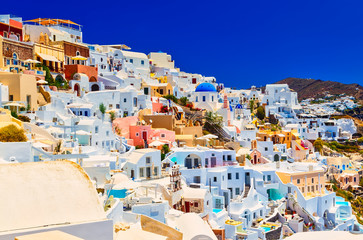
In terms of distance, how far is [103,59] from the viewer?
166 ft

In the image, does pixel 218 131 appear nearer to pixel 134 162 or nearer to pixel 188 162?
pixel 188 162

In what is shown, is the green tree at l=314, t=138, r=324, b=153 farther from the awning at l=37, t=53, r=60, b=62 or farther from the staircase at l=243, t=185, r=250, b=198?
the awning at l=37, t=53, r=60, b=62

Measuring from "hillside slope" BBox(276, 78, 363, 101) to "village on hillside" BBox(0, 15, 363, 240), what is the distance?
83229 mm

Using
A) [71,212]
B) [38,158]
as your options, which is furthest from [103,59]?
[71,212]

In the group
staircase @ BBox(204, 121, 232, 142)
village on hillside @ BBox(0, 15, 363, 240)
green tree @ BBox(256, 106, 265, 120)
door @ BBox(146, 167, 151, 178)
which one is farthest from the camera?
green tree @ BBox(256, 106, 265, 120)

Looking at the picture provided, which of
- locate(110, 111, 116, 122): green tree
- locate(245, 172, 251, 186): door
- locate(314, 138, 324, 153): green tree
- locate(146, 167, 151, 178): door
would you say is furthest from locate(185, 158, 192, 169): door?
locate(314, 138, 324, 153): green tree

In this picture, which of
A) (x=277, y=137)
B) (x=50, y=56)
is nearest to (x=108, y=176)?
(x=50, y=56)

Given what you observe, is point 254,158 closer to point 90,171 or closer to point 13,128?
point 90,171

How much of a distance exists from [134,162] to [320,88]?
135 m

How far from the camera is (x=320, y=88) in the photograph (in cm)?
15012

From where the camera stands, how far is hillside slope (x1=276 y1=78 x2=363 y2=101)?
13725 centimetres

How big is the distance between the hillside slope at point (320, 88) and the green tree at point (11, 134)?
12595cm

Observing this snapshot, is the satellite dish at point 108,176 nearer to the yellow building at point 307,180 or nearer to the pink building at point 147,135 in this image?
the pink building at point 147,135

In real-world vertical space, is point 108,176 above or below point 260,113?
below
